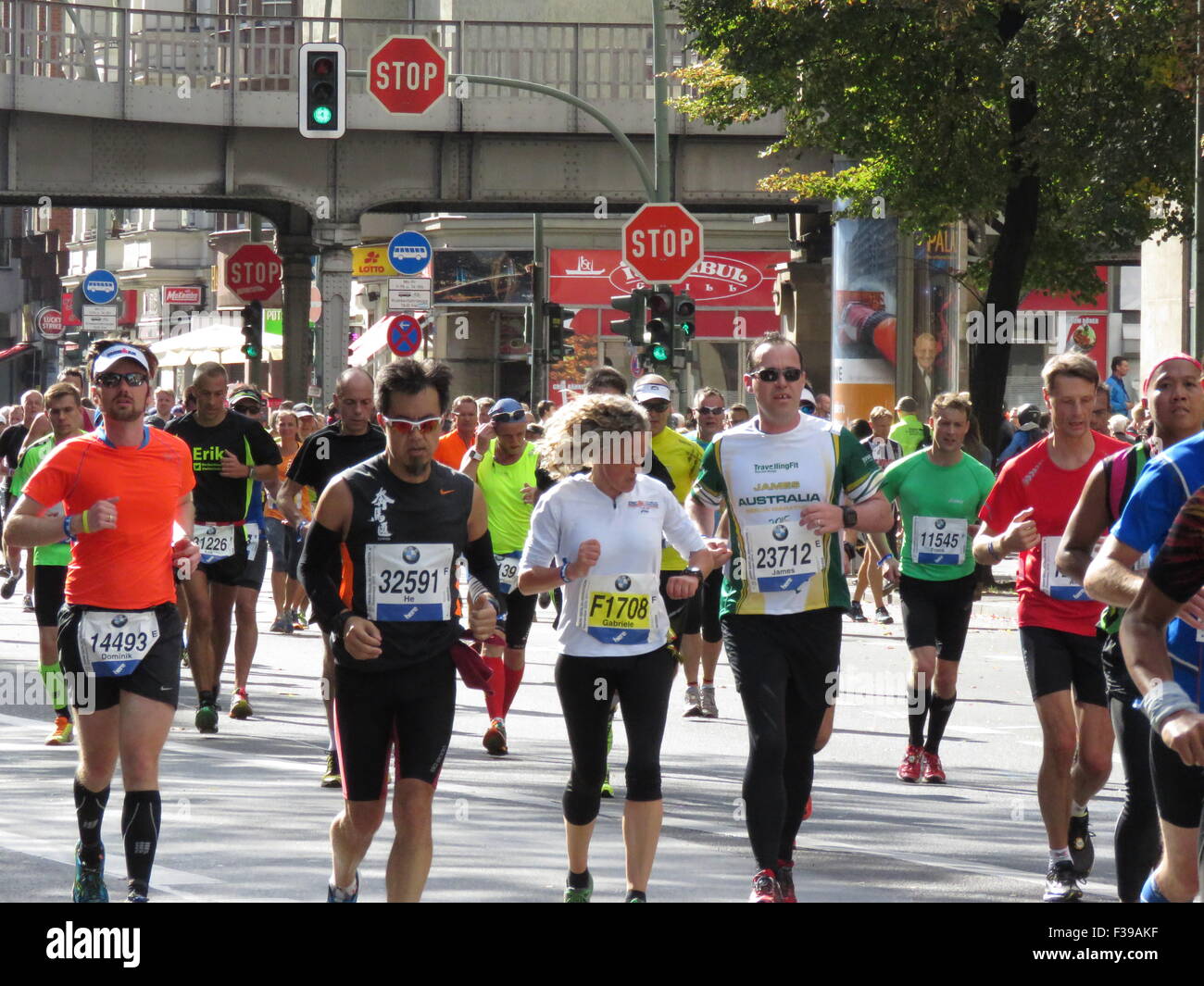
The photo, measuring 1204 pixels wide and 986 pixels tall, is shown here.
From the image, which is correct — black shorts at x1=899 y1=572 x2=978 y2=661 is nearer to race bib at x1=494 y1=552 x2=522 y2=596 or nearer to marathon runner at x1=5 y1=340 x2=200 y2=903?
race bib at x1=494 y1=552 x2=522 y2=596

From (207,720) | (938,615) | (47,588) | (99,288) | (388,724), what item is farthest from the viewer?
(99,288)

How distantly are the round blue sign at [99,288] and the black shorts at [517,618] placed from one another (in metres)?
31.0

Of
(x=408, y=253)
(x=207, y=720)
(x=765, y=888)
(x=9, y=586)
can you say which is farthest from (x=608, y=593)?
(x=408, y=253)

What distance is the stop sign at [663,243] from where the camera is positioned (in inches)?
925

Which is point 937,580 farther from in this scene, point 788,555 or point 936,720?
point 788,555

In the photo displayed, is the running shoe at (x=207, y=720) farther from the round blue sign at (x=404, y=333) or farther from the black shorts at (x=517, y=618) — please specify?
the round blue sign at (x=404, y=333)

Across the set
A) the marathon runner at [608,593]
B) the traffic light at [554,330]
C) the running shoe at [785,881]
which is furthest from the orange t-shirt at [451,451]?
the traffic light at [554,330]

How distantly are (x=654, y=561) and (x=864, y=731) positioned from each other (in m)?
5.37

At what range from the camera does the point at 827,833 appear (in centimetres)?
916

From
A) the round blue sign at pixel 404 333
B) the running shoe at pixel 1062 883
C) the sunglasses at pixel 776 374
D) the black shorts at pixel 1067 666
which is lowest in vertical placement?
the running shoe at pixel 1062 883

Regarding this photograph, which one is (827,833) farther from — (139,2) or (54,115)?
(139,2)

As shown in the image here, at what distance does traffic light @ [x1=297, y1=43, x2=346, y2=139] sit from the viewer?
834 inches

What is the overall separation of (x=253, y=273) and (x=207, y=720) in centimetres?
2280

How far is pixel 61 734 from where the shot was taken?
11.7 metres
